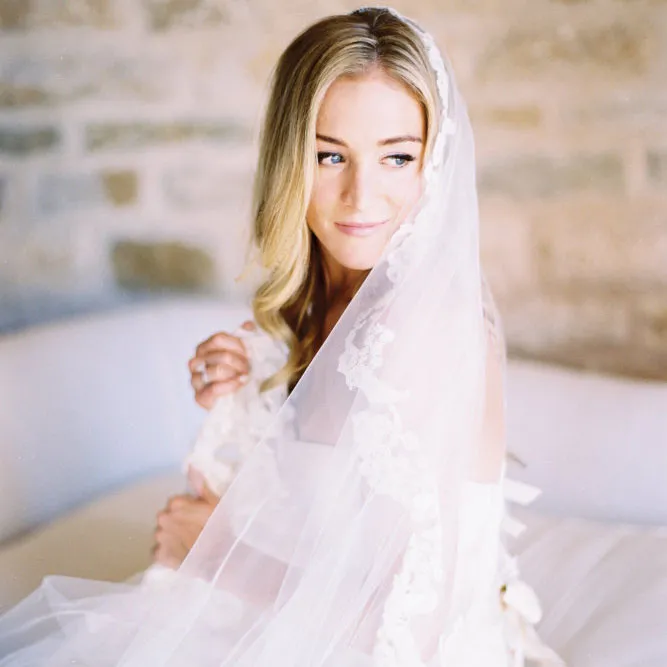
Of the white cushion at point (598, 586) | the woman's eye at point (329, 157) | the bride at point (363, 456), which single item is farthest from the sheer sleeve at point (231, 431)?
the white cushion at point (598, 586)

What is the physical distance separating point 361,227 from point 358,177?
0.24 feet

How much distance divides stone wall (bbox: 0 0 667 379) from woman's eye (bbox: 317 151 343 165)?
90cm

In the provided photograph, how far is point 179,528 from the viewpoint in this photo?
3.89 feet

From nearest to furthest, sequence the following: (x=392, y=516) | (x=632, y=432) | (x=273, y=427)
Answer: (x=392, y=516)
(x=273, y=427)
(x=632, y=432)

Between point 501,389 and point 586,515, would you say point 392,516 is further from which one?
point 586,515

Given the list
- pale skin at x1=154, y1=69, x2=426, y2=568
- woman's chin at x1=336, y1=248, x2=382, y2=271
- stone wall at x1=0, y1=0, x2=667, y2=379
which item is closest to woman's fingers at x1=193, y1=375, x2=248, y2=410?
pale skin at x1=154, y1=69, x2=426, y2=568

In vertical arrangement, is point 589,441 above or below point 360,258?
below

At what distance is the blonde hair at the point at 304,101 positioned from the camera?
1.05 meters

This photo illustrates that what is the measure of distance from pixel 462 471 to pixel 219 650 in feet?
1.17

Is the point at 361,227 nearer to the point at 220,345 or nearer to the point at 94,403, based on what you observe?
the point at 220,345

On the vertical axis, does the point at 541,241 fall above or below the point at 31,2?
below

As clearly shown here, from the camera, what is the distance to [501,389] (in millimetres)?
1118

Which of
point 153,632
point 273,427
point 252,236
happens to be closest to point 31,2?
point 252,236

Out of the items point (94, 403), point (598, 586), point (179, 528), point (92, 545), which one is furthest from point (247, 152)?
point (598, 586)
